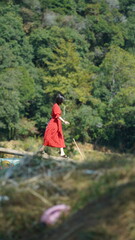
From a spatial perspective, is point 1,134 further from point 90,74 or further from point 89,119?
point 90,74

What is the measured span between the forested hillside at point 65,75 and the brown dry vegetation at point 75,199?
44.3 meters

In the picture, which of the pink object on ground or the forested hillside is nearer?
the pink object on ground

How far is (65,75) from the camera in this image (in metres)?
67.2

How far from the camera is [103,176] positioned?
4188 millimetres

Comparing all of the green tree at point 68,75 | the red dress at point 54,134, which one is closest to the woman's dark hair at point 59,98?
the red dress at point 54,134

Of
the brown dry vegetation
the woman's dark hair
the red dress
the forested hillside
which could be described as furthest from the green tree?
the brown dry vegetation

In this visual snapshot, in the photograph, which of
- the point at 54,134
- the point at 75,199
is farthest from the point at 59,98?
the point at 75,199

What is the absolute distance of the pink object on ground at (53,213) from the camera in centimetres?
402

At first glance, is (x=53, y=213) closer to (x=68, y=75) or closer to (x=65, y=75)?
(x=68, y=75)

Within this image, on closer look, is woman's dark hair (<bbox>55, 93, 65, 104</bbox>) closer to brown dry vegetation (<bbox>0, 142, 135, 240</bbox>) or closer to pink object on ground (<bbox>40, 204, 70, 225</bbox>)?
brown dry vegetation (<bbox>0, 142, 135, 240</bbox>)

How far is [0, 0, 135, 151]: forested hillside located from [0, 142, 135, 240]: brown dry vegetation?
44339 mm

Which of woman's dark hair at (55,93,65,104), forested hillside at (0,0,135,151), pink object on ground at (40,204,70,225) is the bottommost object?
forested hillside at (0,0,135,151)

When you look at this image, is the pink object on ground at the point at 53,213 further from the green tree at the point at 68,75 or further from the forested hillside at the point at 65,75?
the green tree at the point at 68,75

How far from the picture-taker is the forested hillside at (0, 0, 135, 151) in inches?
2283
